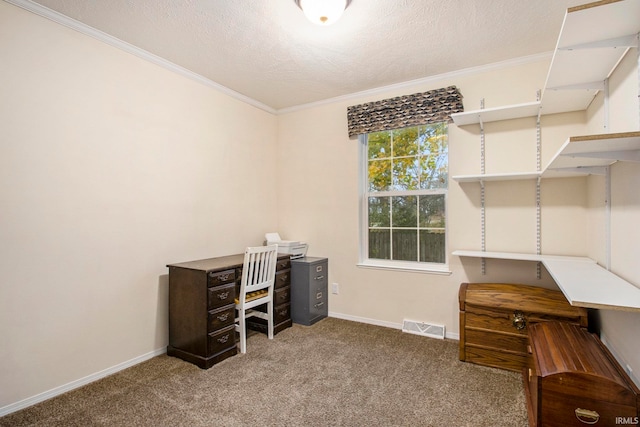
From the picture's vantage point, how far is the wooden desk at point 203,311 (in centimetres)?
260

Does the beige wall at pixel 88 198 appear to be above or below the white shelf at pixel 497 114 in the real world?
below

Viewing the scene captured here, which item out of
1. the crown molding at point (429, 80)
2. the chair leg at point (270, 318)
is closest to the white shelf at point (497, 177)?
the crown molding at point (429, 80)

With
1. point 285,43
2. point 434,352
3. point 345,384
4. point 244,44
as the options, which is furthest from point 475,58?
point 345,384

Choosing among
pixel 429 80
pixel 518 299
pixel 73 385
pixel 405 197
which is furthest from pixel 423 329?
pixel 73 385

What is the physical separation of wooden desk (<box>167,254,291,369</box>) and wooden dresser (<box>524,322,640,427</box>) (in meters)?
2.17

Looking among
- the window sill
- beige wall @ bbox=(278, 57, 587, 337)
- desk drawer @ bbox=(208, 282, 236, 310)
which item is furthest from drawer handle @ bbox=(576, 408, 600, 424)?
desk drawer @ bbox=(208, 282, 236, 310)

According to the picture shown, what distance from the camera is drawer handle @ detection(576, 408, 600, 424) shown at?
1476 mm

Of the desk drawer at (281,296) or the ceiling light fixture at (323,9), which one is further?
the desk drawer at (281,296)

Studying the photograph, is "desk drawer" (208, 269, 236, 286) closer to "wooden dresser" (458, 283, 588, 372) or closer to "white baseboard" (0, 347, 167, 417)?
"white baseboard" (0, 347, 167, 417)

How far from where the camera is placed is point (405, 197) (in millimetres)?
3527

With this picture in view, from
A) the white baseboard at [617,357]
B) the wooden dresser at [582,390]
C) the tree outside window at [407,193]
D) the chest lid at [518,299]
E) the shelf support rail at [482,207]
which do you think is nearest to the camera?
the wooden dresser at [582,390]

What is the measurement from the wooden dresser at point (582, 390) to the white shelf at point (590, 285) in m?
0.38

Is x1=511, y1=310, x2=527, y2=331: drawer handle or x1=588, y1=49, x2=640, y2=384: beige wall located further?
x1=511, y1=310, x2=527, y2=331: drawer handle

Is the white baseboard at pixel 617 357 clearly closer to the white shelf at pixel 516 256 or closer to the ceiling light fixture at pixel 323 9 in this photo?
the white shelf at pixel 516 256
